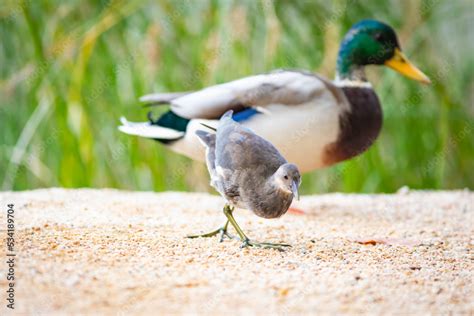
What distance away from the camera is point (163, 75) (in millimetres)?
5770

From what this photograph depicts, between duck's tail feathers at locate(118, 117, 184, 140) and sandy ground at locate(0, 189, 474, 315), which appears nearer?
sandy ground at locate(0, 189, 474, 315)

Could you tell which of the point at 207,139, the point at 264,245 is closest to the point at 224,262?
the point at 264,245

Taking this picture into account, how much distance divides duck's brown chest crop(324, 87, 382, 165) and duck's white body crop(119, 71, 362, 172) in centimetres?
4

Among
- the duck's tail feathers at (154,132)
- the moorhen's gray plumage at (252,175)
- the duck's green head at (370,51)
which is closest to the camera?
the moorhen's gray plumage at (252,175)

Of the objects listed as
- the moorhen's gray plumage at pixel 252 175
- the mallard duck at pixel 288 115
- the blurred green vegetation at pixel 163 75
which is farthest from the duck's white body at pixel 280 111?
the blurred green vegetation at pixel 163 75

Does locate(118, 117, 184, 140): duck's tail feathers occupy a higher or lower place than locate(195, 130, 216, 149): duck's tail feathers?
higher

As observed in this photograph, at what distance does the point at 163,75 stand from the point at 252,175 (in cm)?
329

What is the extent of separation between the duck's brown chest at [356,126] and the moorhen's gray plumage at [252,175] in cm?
132

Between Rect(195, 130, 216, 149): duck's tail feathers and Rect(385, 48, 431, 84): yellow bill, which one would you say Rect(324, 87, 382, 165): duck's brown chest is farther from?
Rect(195, 130, 216, 149): duck's tail feathers

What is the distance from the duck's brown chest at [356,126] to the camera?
404 cm

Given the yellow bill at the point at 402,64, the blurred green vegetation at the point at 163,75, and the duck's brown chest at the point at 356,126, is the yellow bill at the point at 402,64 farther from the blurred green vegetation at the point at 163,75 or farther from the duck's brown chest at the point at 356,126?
the blurred green vegetation at the point at 163,75

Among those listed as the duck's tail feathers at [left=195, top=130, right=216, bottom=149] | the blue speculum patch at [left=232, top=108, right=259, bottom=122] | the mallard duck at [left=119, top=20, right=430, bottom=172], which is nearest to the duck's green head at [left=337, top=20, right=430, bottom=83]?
the mallard duck at [left=119, top=20, right=430, bottom=172]

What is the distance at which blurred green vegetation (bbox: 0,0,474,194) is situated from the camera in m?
5.57

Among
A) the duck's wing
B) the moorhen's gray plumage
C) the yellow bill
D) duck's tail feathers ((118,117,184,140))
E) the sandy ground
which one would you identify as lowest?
the sandy ground
